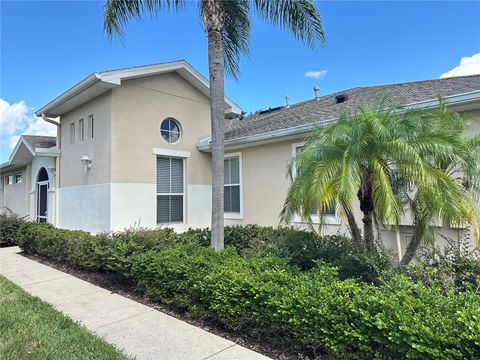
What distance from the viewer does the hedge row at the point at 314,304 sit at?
2.90m

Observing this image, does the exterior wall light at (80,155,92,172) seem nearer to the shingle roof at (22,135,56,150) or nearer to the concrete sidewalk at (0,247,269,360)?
the concrete sidewalk at (0,247,269,360)

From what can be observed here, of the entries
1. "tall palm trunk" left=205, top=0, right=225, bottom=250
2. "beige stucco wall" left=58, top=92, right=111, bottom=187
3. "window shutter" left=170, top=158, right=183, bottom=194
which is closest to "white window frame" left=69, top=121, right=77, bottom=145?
"beige stucco wall" left=58, top=92, right=111, bottom=187

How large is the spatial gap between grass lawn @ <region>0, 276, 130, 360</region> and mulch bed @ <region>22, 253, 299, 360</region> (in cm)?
135

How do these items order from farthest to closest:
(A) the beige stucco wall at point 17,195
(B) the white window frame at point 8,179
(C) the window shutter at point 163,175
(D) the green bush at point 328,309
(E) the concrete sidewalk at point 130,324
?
(B) the white window frame at point 8,179, (A) the beige stucco wall at point 17,195, (C) the window shutter at point 163,175, (E) the concrete sidewalk at point 130,324, (D) the green bush at point 328,309

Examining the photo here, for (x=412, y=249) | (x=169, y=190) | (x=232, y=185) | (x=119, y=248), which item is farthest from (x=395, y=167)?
(x=169, y=190)

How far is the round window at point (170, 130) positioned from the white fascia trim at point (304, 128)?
35.1 inches

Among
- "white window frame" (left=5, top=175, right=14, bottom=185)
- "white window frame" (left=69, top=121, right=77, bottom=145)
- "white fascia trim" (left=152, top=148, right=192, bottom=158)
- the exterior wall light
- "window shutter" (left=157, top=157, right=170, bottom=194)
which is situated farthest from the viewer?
"white window frame" (left=5, top=175, right=14, bottom=185)

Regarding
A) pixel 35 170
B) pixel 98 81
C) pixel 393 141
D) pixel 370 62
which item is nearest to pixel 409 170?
pixel 393 141

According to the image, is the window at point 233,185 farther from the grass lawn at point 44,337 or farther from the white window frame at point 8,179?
the white window frame at point 8,179

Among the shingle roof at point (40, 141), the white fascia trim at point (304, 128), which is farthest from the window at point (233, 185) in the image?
the shingle roof at point (40, 141)

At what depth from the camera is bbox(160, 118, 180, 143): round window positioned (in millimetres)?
11078

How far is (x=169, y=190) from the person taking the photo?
36.4 feet

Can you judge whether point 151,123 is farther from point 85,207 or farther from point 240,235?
point 240,235

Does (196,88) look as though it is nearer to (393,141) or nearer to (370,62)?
(370,62)
